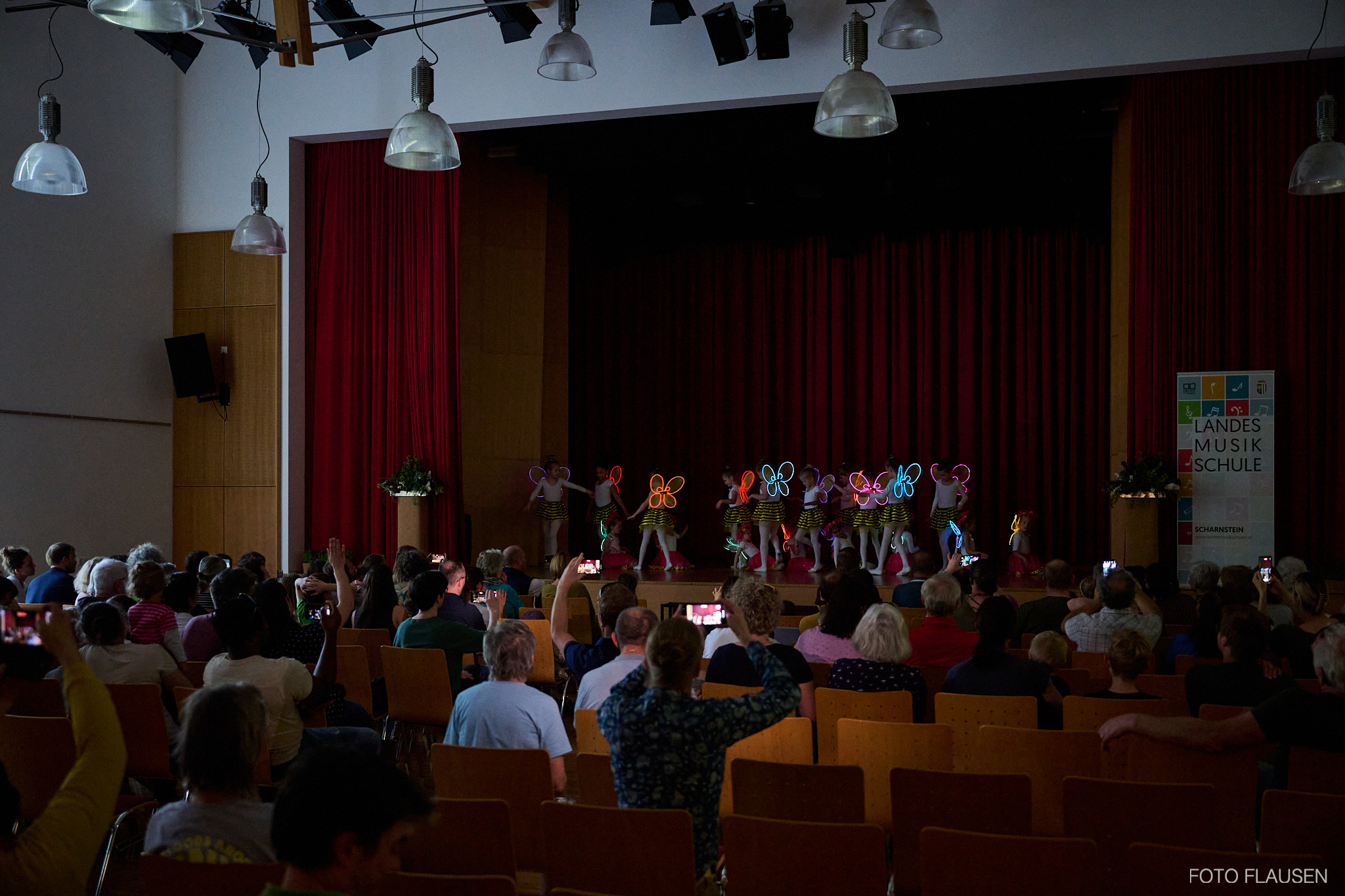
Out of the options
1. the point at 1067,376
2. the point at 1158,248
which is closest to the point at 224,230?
the point at 1158,248

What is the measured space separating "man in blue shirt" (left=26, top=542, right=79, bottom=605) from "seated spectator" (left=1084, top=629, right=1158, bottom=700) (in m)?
5.83

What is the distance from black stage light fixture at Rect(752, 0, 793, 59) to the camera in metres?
9.48

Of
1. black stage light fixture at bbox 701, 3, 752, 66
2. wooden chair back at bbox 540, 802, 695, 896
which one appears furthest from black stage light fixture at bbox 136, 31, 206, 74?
wooden chair back at bbox 540, 802, 695, 896

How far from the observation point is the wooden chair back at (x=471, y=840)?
2.61 meters

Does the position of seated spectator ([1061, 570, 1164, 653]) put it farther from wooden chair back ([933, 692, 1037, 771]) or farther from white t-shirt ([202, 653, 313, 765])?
white t-shirt ([202, 653, 313, 765])

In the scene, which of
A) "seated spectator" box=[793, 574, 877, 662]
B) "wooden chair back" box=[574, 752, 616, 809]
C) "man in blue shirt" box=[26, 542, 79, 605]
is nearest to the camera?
"wooden chair back" box=[574, 752, 616, 809]

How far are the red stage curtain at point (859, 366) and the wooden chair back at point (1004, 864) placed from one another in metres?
12.5

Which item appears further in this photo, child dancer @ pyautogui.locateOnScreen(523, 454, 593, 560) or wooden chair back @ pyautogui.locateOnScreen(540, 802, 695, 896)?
child dancer @ pyautogui.locateOnScreen(523, 454, 593, 560)

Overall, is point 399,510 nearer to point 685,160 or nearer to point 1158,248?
point 685,160

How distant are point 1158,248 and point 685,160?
5059 mm

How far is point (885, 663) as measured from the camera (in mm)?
4035

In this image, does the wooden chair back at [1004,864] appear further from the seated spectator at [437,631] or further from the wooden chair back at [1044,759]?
the seated spectator at [437,631]

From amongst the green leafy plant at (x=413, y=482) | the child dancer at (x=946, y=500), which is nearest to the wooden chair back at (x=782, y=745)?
the green leafy plant at (x=413, y=482)

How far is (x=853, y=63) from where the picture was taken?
523cm
